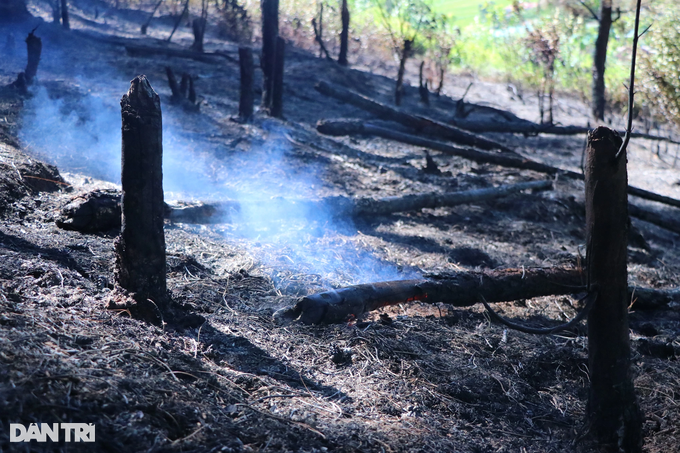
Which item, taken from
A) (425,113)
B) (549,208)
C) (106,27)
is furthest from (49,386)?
(106,27)

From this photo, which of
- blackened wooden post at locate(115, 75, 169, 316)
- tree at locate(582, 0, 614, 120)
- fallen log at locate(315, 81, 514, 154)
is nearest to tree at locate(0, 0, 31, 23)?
fallen log at locate(315, 81, 514, 154)

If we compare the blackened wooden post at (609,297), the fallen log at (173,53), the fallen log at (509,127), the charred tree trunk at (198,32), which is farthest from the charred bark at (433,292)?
the charred tree trunk at (198,32)

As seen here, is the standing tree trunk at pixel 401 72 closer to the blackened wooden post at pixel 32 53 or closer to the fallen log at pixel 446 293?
the blackened wooden post at pixel 32 53

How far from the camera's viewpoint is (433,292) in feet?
14.5

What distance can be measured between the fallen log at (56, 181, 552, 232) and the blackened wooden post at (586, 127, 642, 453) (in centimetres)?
414

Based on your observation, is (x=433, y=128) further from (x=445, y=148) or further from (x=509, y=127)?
(x=509, y=127)

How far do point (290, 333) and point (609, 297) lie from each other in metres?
2.04

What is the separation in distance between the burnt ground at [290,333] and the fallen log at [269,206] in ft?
0.48

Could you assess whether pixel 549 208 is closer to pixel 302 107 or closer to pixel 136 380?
pixel 302 107

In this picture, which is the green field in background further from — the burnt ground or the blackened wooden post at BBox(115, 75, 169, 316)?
the blackened wooden post at BBox(115, 75, 169, 316)

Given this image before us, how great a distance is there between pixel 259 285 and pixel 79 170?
4.14 metres

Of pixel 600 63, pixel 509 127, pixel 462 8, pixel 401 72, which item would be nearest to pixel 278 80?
pixel 401 72

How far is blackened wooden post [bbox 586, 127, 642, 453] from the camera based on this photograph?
270 cm

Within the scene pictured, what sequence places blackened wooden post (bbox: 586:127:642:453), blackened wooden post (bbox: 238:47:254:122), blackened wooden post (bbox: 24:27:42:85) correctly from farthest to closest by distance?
blackened wooden post (bbox: 238:47:254:122) → blackened wooden post (bbox: 24:27:42:85) → blackened wooden post (bbox: 586:127:642:453)
